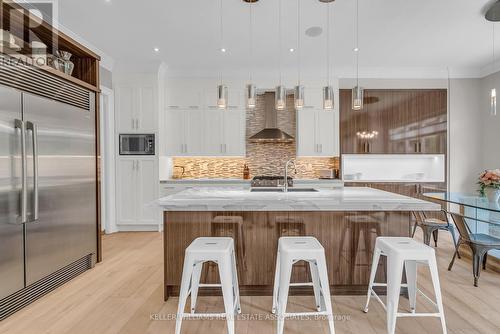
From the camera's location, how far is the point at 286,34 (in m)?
4.04

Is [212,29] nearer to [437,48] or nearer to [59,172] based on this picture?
[59,172]

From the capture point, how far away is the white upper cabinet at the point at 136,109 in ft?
17.0

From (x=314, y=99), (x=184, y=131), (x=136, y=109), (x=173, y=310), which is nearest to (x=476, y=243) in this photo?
(x=173, y=310)

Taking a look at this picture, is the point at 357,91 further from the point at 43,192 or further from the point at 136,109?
the point at 136,109

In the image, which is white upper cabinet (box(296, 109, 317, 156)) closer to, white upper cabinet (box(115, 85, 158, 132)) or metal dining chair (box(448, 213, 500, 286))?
white upper cabinet (box(115, 85, 158, 132))

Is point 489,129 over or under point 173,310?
over

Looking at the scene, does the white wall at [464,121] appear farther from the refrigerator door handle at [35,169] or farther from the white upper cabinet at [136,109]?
the refrigerator door handle at [35,169]

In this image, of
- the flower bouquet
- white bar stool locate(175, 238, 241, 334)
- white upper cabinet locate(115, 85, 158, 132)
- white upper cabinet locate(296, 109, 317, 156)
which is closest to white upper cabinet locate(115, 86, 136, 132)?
white upper cabinet locate(115, 85, 158, 132)

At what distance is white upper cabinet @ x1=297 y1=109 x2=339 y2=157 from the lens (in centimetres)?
551

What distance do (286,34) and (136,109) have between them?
108 inches

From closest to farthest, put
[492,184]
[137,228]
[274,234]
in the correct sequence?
1. [274,234]
2. [492,184]
3. [137,228]

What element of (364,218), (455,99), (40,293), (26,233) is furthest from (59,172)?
(455,99)
